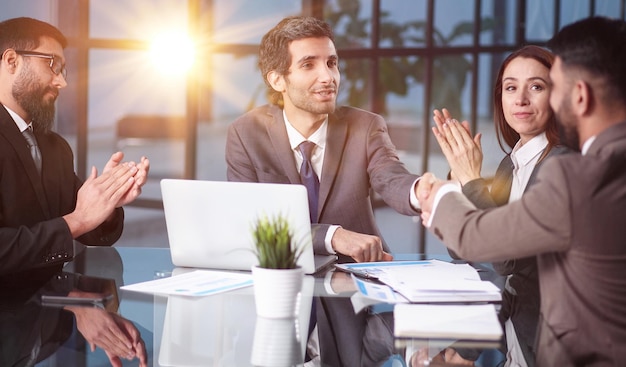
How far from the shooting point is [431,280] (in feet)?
7.06

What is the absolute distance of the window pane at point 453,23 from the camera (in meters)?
6.38

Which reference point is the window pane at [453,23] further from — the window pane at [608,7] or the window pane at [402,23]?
the window pane at [608,7]

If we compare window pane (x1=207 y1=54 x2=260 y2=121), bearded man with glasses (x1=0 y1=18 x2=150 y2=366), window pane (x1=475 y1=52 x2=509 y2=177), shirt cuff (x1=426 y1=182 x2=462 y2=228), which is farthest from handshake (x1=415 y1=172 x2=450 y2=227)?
window pane (x1=475 y1=52 x2=509 y2=177)

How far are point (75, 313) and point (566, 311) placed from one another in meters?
1.20

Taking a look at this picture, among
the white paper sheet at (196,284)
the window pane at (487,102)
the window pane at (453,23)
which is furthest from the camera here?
the window pane at (487,102)

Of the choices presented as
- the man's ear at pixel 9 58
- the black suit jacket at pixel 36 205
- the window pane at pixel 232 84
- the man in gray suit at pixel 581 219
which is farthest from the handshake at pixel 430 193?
the window pane at pixel 232 84

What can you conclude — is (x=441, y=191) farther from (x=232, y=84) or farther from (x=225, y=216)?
(x=232, y=84)

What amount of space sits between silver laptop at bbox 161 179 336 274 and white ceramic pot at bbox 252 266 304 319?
36 centimetres

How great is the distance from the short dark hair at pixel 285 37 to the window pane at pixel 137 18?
75.9 inches

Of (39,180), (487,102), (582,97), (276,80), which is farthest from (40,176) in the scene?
(487,102)

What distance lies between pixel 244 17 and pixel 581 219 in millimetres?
4153

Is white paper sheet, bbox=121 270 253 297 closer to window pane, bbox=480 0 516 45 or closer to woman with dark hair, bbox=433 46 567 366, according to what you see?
woman with dark hair, bbox=433 46 567 366

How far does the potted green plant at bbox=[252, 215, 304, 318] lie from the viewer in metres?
1.86

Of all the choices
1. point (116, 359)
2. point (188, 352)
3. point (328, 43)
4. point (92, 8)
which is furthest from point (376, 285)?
point (92, 8)
